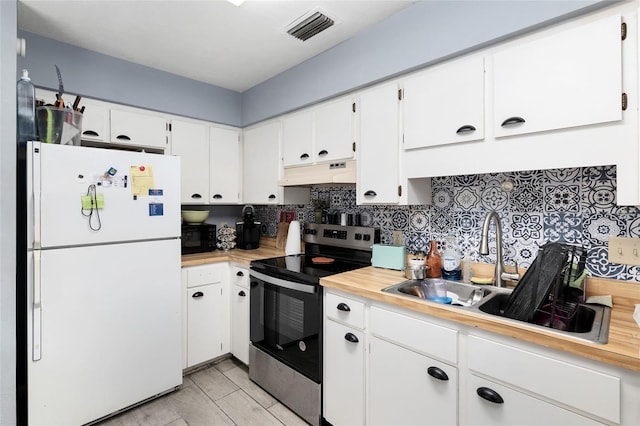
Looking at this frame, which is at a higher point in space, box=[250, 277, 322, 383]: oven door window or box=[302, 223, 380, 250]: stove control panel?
box=[302, 223, 380, 250]: stove control panel

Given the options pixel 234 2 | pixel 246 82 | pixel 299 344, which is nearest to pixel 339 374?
pixel 299 344

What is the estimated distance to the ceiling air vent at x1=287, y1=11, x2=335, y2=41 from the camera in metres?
1.87

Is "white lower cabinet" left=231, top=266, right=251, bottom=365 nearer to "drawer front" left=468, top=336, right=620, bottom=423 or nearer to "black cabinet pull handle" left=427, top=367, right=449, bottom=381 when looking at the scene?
"black cabinet pull handle" left=427, top=367, right=449, bottom=381

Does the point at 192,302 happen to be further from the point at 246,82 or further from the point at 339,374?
the point at 246,82

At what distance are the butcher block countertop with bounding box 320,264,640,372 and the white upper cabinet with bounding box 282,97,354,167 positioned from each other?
35.4 inches

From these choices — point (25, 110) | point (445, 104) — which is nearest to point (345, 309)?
point (445, 104)

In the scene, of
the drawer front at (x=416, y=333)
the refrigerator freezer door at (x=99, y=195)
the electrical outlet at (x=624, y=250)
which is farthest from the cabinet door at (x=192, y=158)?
the electrical outlet at (x=624, y=250)

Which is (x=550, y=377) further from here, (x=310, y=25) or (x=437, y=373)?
(x=310, y=25)

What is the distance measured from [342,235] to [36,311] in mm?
1856

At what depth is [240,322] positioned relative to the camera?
2484 mm

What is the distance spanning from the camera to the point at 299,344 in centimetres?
194

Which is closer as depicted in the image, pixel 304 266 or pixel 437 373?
pixel 437 373

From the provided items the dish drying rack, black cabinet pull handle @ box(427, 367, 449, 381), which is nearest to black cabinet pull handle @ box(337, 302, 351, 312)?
black cabinet pull handle @ box(427, 367, 449, 381)

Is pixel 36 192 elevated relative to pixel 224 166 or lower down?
lower down
